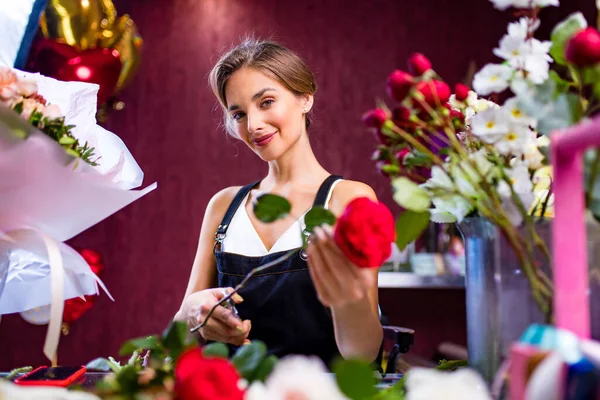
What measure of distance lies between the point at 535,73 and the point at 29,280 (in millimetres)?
705

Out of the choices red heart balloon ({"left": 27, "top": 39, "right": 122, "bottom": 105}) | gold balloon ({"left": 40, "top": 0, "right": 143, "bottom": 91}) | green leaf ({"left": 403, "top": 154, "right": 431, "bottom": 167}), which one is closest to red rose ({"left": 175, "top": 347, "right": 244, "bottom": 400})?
green leaf ({"left": 403, "top": 154, "right": 431, "bottom": 167})

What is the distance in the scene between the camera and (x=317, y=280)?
2.11 ft

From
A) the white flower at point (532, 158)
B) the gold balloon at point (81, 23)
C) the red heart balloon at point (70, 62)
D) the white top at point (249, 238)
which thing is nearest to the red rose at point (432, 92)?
the white flower at point (532, 158)

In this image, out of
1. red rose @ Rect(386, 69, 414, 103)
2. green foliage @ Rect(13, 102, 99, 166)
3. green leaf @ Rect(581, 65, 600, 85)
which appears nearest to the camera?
green leaf @ Rect(581, 65, 600, 85)

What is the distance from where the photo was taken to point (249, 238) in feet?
4.91

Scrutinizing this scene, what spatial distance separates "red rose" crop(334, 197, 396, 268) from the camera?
58 centimetres

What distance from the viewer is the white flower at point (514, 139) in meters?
0.60

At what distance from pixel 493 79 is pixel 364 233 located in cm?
21

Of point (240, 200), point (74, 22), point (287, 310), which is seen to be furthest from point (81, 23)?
point (287, 310)

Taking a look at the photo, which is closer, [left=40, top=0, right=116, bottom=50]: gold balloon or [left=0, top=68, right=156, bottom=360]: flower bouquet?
[left=0, top=68, right=156, bottom=360]: flower bouquet

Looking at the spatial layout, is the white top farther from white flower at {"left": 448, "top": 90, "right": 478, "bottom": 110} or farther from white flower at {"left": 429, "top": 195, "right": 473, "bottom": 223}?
white flower at {"left": 429, "top": 195, "right": 473, "bottom": 223}

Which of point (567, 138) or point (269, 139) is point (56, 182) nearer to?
point (567, 138)

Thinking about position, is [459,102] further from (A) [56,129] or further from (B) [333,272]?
(A) [56,129]

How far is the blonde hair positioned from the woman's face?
0.02m
